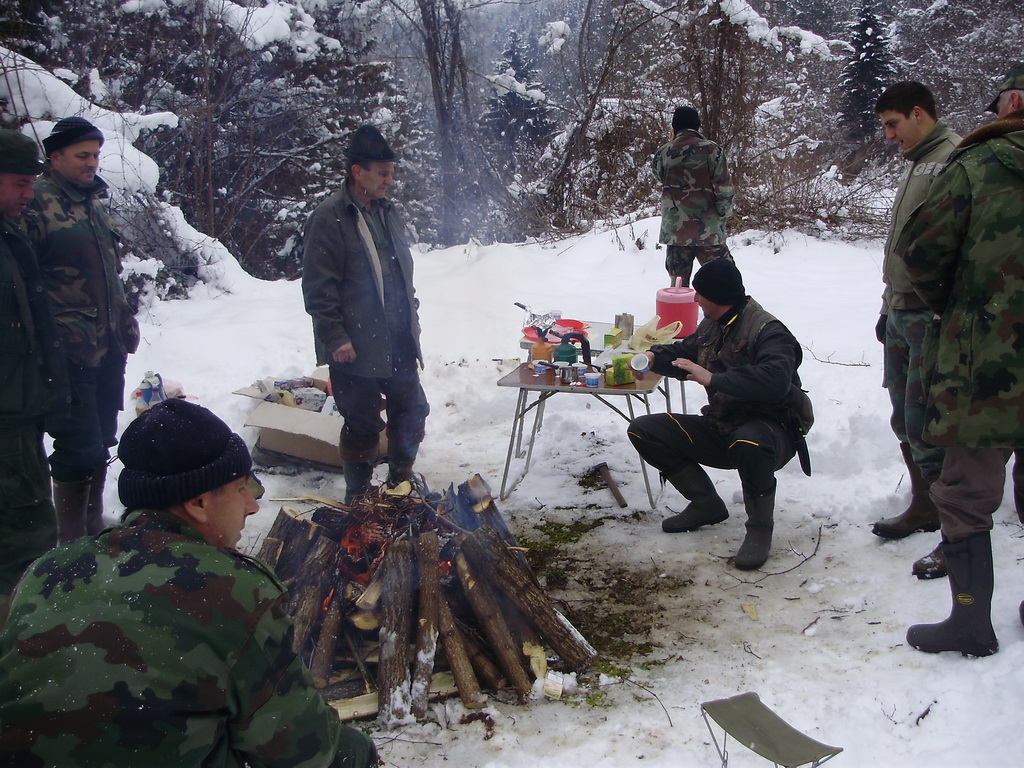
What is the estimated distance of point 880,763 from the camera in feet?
8.34

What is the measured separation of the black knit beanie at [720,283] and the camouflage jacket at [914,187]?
78 cm

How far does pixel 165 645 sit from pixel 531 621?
211 cm

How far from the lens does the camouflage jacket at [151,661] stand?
4.45 ft

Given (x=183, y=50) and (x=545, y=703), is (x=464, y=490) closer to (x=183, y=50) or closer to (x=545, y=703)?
(x=545, y=703)

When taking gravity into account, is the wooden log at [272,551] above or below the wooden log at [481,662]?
above

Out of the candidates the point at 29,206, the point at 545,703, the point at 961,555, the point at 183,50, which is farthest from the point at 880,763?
the point at 183,50

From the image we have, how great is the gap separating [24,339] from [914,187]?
14.6 feet

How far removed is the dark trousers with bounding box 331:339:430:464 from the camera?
446cm

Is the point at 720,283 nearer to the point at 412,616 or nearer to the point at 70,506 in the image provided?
the point at 412,616

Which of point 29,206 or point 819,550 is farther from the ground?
point 29,206

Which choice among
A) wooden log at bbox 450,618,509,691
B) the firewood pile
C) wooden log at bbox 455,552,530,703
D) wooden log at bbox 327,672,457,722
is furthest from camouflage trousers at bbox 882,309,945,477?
wooden log at bbox 327,672,457,722

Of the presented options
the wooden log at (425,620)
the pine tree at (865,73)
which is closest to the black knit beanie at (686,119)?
the wooden log at (425,620)

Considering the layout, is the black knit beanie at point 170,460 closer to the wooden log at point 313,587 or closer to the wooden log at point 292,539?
the wooden log at point 313,587

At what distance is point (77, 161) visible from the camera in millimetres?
3756
